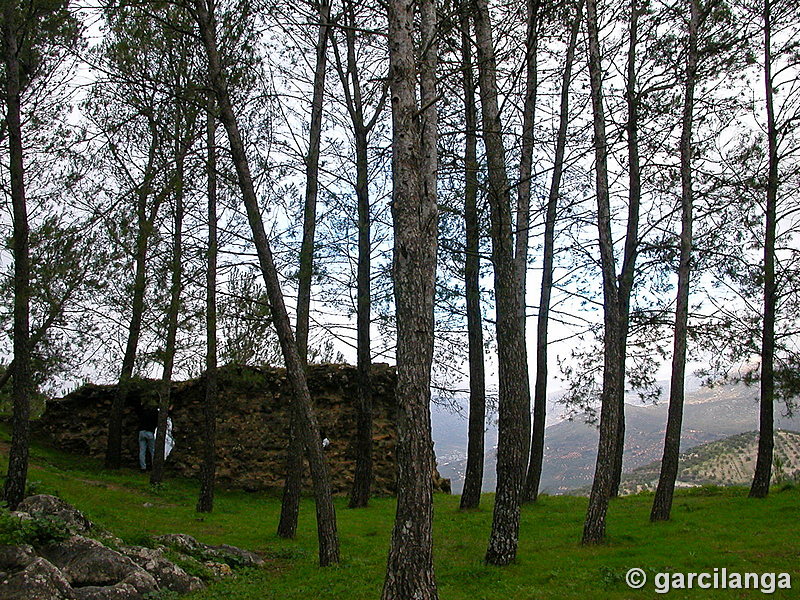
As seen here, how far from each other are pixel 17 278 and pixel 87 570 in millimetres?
6532

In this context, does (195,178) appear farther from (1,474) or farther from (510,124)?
(1,474)

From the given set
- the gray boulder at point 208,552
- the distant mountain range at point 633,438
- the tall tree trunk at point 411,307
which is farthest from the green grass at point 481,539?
the distant mountain range at point 633,438

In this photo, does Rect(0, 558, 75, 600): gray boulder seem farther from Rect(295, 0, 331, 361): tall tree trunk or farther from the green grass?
Rect(295, 0, 331, 361): tall tree trunk

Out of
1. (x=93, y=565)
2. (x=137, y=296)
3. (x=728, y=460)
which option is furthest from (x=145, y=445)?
(x=728, y=460)

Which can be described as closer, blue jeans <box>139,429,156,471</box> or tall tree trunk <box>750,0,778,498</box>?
tall tree trunk <box>750,0,778,498</box>

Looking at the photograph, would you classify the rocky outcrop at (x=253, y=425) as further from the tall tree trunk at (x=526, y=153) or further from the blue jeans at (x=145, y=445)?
the tall tree trunk at (x=526, y=153)

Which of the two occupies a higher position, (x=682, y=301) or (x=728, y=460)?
(x=682, y=301)

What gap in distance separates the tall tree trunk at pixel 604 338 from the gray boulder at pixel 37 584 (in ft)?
22.5

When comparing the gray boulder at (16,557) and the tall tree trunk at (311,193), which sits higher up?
the tall tree trunk at (311,193)

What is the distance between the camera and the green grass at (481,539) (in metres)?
7.00

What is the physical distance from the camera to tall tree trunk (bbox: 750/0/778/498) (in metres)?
14.2

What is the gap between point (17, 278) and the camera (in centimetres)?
1113

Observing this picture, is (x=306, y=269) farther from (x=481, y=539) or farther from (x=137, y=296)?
(x=481, y=539)

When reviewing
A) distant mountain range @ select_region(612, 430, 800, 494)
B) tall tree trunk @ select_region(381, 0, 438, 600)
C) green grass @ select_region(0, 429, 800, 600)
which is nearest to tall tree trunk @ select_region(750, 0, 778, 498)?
green grass @ select_region(0, 429, 800, 600)
